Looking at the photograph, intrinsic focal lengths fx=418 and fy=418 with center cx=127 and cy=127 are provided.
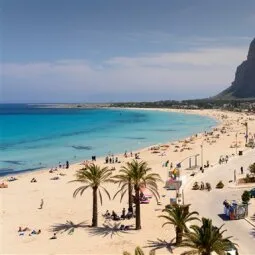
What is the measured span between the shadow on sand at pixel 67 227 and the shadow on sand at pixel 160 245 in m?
5.72

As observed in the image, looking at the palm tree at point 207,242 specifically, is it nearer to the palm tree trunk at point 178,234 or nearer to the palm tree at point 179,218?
the palm tree at point 179,218

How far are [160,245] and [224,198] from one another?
11.7 m

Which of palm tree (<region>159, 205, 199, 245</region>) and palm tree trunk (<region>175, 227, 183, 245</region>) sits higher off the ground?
palm tree (<region>159, 205, 199, 245</region>)

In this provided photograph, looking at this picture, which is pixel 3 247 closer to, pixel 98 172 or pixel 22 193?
pixel 98 172

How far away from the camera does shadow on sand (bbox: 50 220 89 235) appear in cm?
2750

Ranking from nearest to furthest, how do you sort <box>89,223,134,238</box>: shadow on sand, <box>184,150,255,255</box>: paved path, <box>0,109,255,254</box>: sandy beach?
<box>184,150,255,255</box>: paved path → <box>0,109,255,254</box>: sandy beach → <box>89,223,134,238</box>: shadow on sand

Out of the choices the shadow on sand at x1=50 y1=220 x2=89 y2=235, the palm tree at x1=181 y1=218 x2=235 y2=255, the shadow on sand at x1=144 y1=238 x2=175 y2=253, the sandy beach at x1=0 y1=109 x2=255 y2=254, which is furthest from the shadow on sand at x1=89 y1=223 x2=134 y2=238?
the palm tree at x1=181 y1=218 x2=235 y2=255

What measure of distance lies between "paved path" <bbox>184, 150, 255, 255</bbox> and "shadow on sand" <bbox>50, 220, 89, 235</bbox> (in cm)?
837

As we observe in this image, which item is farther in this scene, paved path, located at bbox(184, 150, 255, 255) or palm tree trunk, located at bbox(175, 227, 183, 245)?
paved path, located at bbox(184, 150, 255, 255)

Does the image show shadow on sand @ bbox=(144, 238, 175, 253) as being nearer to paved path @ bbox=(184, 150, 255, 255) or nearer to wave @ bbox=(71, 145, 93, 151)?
paved path @ bbox=(184, 150, 255, 255)

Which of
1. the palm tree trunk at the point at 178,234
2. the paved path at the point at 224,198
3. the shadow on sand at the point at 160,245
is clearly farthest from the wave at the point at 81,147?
the palm tree trunk at the point at 178,234

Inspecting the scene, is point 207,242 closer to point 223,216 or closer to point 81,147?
point 223,216

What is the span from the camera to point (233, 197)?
34.2 metres

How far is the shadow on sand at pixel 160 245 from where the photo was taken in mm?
23556
